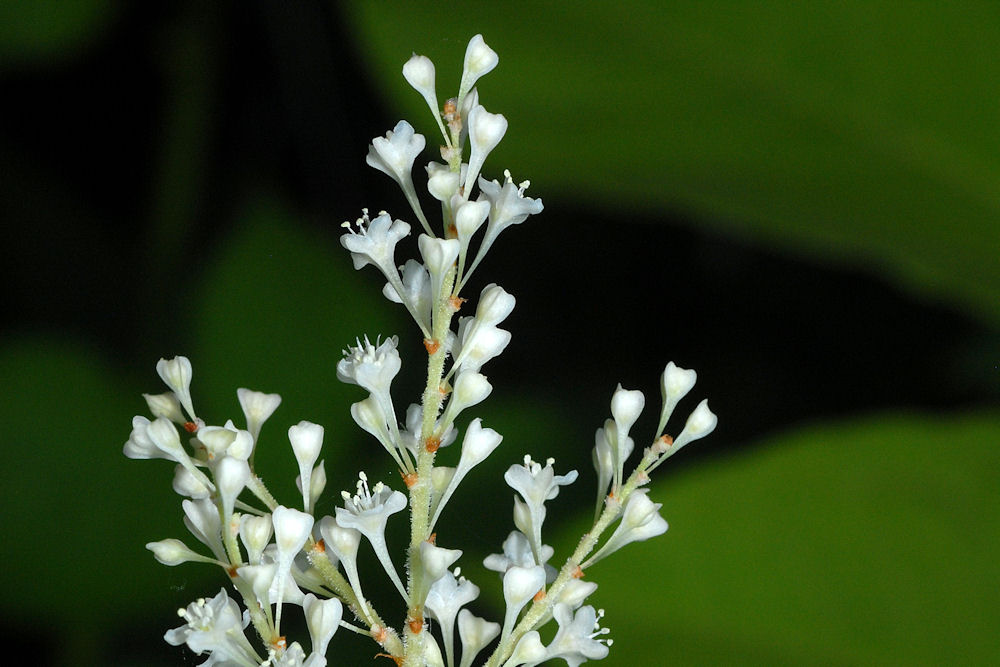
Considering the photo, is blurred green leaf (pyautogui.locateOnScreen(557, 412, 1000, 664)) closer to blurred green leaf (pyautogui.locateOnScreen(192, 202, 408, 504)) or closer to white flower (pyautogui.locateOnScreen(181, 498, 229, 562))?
white flower (pyautogui.locateOnScreen(181, 498, 229, 562))

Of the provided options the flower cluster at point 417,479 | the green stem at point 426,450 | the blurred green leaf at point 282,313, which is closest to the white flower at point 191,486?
the flower cluster at point 417,479

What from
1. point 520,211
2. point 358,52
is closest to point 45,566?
point 358,52

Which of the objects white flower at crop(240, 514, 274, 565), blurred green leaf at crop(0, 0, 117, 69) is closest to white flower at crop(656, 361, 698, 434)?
white flower at crop(240, 514, 274, 565)

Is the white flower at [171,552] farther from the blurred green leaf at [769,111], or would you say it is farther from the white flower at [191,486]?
the blurred green leaf at [769,111]

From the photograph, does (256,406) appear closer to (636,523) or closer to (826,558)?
(636,523)

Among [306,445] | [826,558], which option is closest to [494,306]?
[306,445]

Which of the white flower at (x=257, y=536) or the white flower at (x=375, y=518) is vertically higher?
the white flower at (x=375, y=518)
